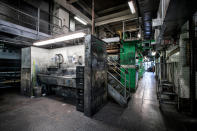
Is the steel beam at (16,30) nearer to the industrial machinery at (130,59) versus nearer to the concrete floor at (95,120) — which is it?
the concrete floor at (95,120)

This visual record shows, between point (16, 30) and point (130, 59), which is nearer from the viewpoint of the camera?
point (16, 30)

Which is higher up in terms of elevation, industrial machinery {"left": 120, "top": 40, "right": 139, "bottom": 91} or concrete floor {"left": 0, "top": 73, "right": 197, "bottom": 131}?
industrial machinery {"left": 120, "top": 40, "right": 139, "bottom": 91}

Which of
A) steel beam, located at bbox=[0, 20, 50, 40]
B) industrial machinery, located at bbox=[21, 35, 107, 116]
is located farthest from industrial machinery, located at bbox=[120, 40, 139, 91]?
steel beam, located at bbox=[0, 20, 50, 40]

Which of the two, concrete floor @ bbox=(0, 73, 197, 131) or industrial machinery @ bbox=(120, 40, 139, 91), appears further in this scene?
industrial machinery @ bbox=(120, 40, 139, 91)

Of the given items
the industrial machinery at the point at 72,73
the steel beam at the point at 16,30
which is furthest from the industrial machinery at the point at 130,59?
the steel beam at the point at 16,30

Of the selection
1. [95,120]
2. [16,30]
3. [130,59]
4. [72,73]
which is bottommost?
[95,120]

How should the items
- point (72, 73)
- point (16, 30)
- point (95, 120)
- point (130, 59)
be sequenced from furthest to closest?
point (130, 59), point (72, 73), point (16, 30), point (95, 120)

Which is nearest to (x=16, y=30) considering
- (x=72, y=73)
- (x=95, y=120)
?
(x=72, y=73)

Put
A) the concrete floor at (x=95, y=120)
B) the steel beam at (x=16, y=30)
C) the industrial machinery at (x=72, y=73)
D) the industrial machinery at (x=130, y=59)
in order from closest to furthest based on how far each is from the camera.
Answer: the concrete floor at (x=95, y=120) < the industrial machinery at (x=72, y=73) < the steel beam at (x=16, y=30) < the industrial machinery at (x=130, y=59)

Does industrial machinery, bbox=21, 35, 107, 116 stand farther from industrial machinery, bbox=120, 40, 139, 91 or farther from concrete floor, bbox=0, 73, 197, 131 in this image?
industrial machinery, bbox=120, 40, 139, 91

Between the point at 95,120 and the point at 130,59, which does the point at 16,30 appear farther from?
the point at 130,59

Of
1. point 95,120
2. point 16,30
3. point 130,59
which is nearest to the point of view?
point 95,120

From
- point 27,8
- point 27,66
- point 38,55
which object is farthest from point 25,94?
point 27,8

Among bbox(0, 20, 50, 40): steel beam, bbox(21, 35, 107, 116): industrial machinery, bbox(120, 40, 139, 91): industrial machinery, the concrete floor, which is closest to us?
the concrete floor
